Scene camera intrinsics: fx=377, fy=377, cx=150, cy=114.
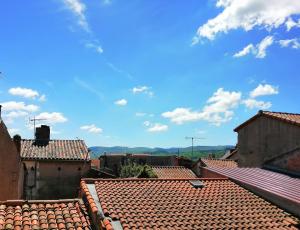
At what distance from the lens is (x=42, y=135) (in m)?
38.0

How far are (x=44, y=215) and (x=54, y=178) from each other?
74.2 ft

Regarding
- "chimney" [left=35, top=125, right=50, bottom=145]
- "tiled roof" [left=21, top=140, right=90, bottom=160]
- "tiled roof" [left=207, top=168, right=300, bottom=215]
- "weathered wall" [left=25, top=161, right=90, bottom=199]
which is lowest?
"weathered wall" [left=25, top=161, right=90, bottom=199]

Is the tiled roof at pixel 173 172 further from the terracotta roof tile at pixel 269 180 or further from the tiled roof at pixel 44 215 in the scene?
the tiled roof at pixel 44 215

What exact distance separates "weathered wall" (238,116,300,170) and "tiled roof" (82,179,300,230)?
4.67 meters

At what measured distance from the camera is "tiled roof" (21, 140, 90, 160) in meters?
34.3

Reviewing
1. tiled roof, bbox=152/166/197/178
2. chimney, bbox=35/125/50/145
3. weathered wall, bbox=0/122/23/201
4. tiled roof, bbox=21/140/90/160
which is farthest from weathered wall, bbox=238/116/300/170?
chimney, bbox=35/125/50/145

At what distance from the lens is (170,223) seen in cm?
1210

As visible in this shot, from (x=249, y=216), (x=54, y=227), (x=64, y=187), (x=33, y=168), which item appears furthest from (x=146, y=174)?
(x=54, y=227)

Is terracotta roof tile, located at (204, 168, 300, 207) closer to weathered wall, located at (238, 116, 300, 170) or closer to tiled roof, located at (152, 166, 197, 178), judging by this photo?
weathered wall, located at (238, 116, 300, 170)

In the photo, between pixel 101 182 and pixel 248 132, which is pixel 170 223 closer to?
pixel 101 182

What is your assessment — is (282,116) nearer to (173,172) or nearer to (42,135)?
(173,172)

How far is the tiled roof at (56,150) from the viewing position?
34281 mm

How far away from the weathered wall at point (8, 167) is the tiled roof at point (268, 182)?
12.5 metres

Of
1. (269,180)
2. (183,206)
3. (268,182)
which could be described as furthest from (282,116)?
(183,206)
